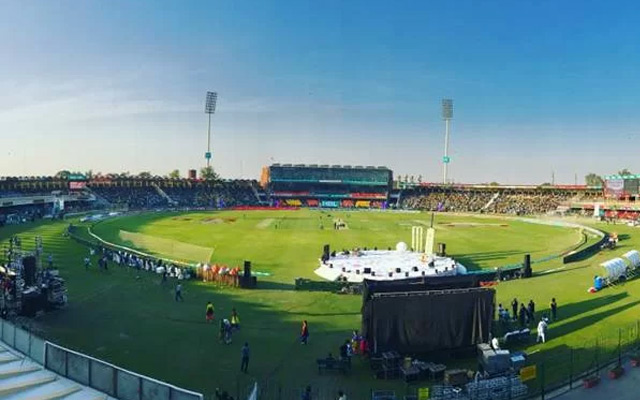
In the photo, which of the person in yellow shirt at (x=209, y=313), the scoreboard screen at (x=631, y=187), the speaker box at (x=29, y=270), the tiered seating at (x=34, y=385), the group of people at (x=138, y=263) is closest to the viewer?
the tiered seating at (x=34, y=385)

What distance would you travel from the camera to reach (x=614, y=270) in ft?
113

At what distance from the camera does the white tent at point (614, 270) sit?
34.0 meters

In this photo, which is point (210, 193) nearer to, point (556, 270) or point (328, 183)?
point (328, 183)

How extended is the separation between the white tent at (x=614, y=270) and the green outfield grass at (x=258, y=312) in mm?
1150

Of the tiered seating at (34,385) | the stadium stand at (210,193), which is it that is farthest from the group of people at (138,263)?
the stadium stand at (210,193)

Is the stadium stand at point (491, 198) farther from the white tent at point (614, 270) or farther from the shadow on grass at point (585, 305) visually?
the shadow on grass at point (585, 305)

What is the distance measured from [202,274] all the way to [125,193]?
303 ft

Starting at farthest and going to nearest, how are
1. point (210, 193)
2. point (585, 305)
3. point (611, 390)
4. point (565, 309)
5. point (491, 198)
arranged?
1. point (210, 193)
2. point (491, 198)
3. point (585, 305)
4. point (565, 309)
5. point (611, 390)

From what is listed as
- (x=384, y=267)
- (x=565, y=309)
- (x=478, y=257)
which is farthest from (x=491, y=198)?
(x=565, y=309)

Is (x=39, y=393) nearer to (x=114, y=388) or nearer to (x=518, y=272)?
(x=114, y=388)

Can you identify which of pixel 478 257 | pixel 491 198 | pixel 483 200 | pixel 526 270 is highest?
pixel 491 198

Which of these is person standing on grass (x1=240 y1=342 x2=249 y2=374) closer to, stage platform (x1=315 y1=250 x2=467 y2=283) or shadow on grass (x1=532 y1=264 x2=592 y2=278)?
stage platform (x1=315 y1=250 x2=467 y2=283)

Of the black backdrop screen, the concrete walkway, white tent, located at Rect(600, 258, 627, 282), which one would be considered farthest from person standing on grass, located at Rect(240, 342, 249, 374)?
white tent, located at Rect(600, 258, 627, 282)

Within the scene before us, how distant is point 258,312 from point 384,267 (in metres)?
12.4
